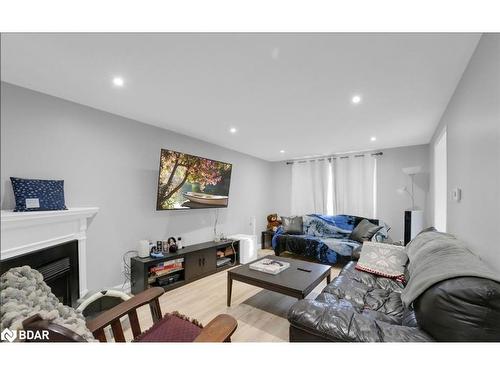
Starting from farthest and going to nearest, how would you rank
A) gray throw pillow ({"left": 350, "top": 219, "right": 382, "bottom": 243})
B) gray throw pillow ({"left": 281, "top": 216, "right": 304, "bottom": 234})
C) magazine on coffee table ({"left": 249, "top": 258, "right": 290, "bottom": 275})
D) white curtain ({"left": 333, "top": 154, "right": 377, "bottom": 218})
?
gray throw pillow ({"left": 281, "top": 216, "right": 304, "bottom": 234}) < white curtain ({"left": 333, "top": 154, "right": 377, "bottom": 218}) < gray throw pillow ({"left": 350, "top": 219, "right": 382, "bottom": 243}) < magazine on coffee table ({"left": 249, "top": 258, "right": 290, "bottom": 275})

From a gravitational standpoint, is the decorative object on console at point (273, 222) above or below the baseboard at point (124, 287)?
above

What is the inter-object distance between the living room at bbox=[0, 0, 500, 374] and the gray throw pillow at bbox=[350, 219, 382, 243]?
0.04 metres

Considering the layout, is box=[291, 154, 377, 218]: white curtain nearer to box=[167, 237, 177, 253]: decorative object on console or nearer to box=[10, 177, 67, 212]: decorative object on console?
box=[167, 237, 177, 253]: decorative object on console

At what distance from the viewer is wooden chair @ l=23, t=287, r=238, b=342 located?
2.24 feet

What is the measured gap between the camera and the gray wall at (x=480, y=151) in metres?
0.97

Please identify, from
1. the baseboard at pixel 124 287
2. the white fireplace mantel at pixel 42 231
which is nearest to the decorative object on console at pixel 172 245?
the baseboard at pixel 124 287

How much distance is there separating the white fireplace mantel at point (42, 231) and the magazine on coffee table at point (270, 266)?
1569 mm

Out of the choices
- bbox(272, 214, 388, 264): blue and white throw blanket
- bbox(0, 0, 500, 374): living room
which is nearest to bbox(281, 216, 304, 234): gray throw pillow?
bbox(272, 214, 388, 264): blue and white throw blanket

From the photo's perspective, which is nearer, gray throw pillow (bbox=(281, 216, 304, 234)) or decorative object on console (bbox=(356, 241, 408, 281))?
decorative object on console (bbox=(356, 241, 408, 281))

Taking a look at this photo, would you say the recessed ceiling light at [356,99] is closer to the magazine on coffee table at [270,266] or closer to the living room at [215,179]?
→ the living room at [215,179]

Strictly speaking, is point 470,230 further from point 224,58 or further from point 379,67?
point 224,58

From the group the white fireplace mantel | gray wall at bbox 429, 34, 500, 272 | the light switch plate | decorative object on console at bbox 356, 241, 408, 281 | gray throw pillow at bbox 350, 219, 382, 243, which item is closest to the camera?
the white fireplace mantel
